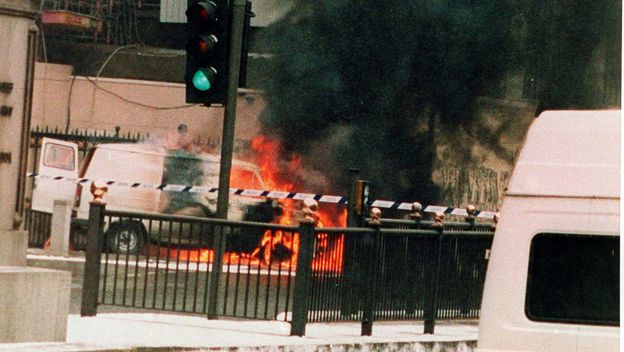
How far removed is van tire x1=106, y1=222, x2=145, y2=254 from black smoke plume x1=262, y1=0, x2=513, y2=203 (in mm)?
16721

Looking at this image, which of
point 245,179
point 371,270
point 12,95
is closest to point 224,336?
point 371,270

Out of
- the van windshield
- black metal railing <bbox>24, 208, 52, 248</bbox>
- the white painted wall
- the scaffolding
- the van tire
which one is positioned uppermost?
the scaffolding

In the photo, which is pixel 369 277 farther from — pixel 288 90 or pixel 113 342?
pixel 288 90

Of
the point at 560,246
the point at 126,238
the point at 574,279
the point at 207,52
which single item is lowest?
the point at 126,238

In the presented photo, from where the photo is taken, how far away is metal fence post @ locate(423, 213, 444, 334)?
488 inches

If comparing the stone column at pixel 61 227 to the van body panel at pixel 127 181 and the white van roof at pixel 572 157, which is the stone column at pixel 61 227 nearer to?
the van body panel at pixel 127 181

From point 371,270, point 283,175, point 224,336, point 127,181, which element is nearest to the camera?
point 224,336

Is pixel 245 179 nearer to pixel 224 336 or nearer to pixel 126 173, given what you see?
pixel 126 173

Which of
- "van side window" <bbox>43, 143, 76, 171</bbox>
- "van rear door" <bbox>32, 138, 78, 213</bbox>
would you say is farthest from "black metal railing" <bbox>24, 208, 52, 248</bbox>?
"van side window" <bbox>43, 143, 76, 171</bbox>

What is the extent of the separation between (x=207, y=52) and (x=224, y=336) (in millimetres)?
2128

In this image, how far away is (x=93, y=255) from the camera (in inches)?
448

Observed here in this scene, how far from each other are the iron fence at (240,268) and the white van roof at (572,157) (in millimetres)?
5521

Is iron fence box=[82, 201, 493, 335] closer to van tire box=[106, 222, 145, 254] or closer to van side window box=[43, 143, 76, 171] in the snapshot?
van tire box=[106, 222, 145, 254]

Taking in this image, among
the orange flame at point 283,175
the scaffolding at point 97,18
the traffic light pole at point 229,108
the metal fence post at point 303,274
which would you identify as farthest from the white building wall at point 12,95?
the scaffolding at point 97,18
